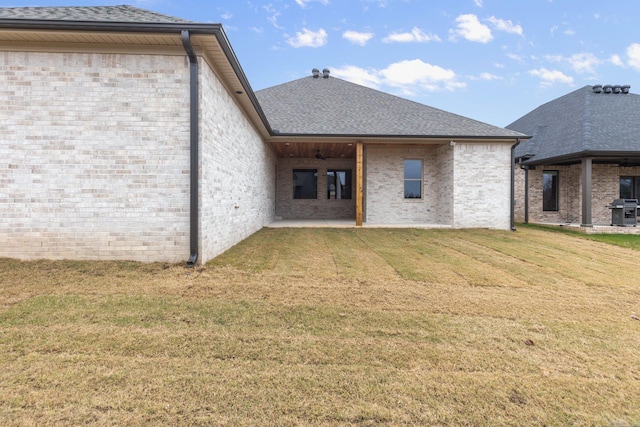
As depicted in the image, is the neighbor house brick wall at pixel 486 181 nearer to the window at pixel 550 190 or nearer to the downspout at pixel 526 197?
the downspout at pixel 526 197

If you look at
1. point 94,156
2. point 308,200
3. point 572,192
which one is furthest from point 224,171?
point 572,192

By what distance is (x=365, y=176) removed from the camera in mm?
12305

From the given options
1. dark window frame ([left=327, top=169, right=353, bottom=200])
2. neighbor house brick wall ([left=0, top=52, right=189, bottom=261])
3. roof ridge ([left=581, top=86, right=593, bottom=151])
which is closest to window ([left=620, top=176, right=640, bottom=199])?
roof ridge ([left=581, top=86, right=593, bottom=151])

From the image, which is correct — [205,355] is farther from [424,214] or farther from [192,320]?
[424,214]

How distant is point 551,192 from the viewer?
14.1 m

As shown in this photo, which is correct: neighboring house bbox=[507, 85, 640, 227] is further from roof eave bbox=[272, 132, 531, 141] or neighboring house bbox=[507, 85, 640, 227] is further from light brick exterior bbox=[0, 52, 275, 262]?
light brick exterior bbox=[0, 52, 275, 262]

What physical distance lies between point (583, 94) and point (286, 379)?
20.9 metres

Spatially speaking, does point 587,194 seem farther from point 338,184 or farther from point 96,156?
Answer: point 96,156

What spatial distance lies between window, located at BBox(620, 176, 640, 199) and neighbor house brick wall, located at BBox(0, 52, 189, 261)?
1903cm

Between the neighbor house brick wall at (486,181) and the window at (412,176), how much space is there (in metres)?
1.79

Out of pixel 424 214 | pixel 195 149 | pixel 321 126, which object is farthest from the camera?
pixel 424 214

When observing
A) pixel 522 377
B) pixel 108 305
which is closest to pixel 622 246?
pixel 522 377

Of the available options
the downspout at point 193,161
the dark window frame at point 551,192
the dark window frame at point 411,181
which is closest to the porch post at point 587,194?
the dark window frame at point 551,192

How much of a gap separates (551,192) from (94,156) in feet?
58.5
